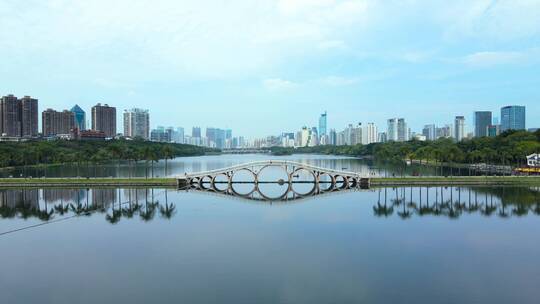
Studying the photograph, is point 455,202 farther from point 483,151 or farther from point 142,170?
point 142,170

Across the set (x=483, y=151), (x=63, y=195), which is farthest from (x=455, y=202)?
(x=483, y=151)

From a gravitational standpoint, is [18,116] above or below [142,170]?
above

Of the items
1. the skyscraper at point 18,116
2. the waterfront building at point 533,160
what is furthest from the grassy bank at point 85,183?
the skyscraper at point 18,116

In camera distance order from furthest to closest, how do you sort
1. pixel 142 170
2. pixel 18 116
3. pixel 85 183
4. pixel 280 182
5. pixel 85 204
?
pixel 18 116 < pixel 142 170 < pixel 280 182 < pixel 85 183 < pixel 85 204

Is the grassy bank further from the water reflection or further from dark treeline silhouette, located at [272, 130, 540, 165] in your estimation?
dark treeline silhouette, located at [272, 130, 540, 165]

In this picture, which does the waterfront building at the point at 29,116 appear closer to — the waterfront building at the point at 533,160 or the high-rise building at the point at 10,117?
the high-rise building at the point at 10,117

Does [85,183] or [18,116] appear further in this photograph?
[18,116]

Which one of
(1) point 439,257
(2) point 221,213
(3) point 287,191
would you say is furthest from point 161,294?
(3) point 287,191
